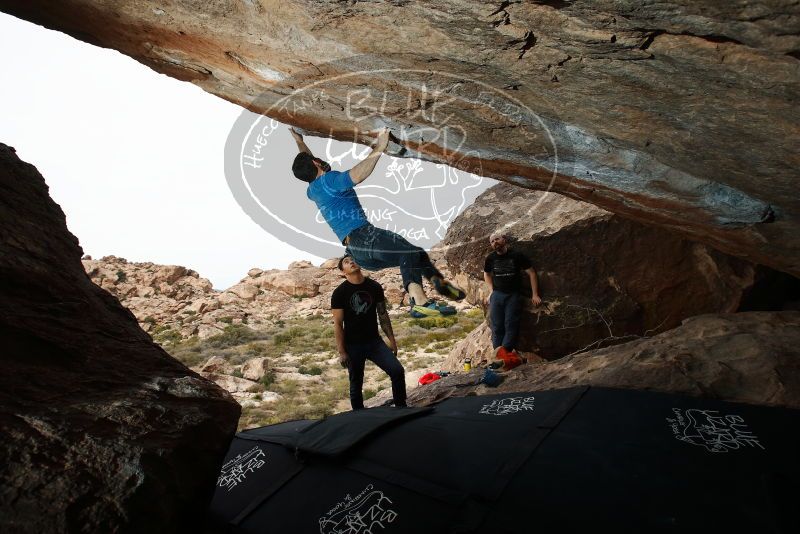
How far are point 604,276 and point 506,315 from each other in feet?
5.90

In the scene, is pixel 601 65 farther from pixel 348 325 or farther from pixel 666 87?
pixel 348 325

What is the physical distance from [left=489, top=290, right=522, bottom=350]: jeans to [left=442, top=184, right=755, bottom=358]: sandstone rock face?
36 cm

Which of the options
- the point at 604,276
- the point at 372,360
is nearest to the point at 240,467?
the point at 372,360

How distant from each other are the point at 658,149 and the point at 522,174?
176cm

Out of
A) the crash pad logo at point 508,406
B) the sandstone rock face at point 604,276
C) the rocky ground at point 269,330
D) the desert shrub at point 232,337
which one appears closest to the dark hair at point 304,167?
the crash pad logo at point 508,406

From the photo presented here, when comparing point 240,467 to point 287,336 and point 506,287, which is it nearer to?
point 506,287

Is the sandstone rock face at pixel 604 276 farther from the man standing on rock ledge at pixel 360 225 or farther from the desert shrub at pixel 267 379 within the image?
the desert shrub at pixel 267 379

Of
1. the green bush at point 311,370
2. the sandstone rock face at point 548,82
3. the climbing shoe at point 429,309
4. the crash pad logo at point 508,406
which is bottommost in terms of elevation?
the green bush at point 311,370

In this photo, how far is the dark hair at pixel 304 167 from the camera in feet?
14.8

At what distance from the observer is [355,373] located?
229 inches

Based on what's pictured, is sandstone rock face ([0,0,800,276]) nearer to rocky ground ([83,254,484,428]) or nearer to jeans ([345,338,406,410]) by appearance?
jeans ([345,338,406,410])

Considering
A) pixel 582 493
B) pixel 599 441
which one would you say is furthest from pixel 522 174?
pixel 582 493

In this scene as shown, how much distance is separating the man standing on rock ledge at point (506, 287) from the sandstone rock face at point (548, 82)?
7.10 feet

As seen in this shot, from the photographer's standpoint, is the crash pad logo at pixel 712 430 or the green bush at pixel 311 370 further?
the green bush at pixel 311 370
